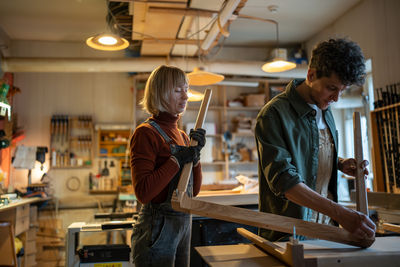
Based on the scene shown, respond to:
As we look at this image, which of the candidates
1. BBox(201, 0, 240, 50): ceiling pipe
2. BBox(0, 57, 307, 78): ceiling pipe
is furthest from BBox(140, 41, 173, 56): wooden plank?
BBox(201, 0, 240, 50): ceiling pipe

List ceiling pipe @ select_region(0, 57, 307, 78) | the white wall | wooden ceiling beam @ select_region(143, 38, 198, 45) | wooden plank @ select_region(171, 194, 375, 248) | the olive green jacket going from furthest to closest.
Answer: ceiling pipe @ select_region(0, 57, 307, 78) → wooden ceiling beam @ select_region(143, 38, 198, 45) → the white wall → the olive green jacket → wooden plank @ select_region(171, 194, 375, 248)

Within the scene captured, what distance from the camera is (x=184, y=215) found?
1516 millimetres

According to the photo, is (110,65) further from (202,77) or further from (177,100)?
(177,100)

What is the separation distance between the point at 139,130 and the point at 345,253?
97 centimetres

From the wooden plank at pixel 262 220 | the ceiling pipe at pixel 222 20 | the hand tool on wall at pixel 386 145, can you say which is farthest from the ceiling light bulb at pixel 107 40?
the hand tool on wall at pixel 386 145

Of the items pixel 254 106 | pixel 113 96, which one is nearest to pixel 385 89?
pixel 254 106

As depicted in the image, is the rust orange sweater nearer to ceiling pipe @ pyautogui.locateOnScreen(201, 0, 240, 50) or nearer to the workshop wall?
ceiling pipe @ pyautogui.locateOnScreen(201, 0, 240, 50)

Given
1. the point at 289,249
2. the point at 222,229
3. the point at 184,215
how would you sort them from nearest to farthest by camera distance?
the point at 289,249 → the point at 184,215 → the point at 222,229

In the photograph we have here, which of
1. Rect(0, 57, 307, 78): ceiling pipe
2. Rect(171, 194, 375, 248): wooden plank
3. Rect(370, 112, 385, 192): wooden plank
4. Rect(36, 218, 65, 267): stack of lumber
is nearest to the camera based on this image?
Rect(171, 194, 375, 248): wooden plank

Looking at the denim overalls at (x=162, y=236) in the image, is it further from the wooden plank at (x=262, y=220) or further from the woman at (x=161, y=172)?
the wooden plank at (x=262, y=220)

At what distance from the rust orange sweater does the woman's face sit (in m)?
0.14

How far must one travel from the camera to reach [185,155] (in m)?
1.53

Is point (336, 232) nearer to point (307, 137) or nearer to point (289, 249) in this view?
point (289, 249)

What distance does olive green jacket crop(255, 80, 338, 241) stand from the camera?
4.16 feet
